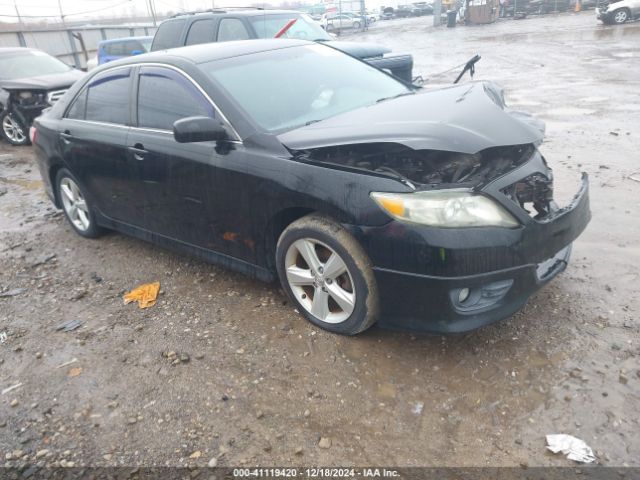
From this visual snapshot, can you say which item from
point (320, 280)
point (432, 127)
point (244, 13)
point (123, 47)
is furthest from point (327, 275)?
point (123, 47)

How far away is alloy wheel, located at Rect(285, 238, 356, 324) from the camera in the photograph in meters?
2.97

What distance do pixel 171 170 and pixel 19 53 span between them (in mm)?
8820

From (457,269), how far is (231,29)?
6887 millimetres

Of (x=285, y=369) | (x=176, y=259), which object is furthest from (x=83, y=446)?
(x=176, y=259)

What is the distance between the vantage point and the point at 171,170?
143 inches

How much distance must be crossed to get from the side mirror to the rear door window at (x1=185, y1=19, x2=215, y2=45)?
5752 mm

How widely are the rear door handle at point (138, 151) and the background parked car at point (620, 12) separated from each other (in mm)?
26249

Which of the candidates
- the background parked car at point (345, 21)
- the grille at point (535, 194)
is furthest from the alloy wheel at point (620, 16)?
the grille at point (535, 194)

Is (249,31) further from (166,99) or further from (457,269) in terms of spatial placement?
(457,269)

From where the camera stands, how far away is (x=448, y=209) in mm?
2600

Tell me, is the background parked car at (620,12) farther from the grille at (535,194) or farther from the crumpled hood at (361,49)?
the grille at (535,194)

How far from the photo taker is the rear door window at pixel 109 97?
4.03m

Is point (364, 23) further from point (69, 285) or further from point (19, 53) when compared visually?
point (69, 285)

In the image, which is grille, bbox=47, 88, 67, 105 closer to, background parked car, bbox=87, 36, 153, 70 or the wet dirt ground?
background parked car, bbox=87, 36, 153, 70
